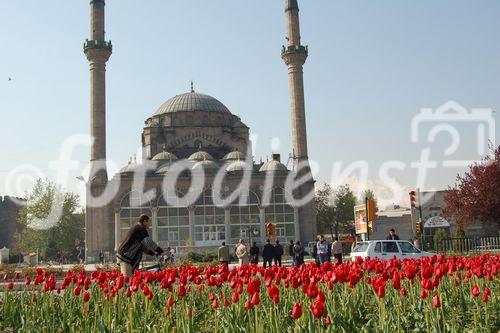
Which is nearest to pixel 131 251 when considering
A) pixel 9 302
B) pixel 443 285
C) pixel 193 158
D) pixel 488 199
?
pixel 9 302

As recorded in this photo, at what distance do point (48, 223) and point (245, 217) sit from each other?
21.7 meters

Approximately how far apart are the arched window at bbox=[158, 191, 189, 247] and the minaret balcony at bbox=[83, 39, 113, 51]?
14148 millimetres

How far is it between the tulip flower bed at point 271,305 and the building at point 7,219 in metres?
76.9

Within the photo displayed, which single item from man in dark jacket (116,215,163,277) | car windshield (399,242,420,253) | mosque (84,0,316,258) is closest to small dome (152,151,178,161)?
mosque (84,0,316,258)

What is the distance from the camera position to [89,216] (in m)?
47.8

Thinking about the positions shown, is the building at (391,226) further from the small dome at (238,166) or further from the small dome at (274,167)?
the small dome at (238,166)

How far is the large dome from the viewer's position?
64.3 metres

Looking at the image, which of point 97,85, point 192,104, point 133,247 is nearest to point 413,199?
point 133,247

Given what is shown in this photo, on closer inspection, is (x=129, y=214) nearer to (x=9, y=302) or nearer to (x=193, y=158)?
(x=193, y=158)

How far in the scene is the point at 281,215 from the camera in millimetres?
51562

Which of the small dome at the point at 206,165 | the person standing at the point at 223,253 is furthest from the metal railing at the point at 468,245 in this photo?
the small dome at the point at 206,165

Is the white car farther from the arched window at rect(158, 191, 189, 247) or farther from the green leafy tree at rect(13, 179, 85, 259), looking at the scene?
the green leafy tree at rect(13, 179, 85, 259)

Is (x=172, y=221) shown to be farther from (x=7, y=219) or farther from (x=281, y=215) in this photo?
(x=7, y=219)

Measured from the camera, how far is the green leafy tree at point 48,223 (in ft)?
189
